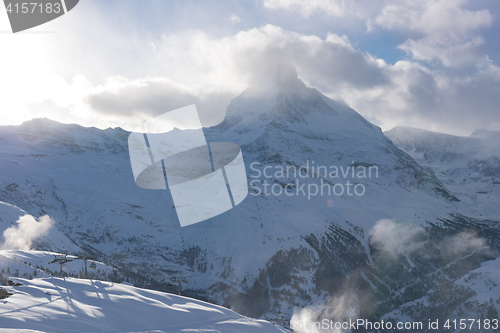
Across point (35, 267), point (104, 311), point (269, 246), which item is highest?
point (104, 311)

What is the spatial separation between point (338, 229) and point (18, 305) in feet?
451

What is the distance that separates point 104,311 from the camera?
34469mm

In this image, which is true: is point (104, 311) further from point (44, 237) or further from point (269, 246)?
point (269, 246)

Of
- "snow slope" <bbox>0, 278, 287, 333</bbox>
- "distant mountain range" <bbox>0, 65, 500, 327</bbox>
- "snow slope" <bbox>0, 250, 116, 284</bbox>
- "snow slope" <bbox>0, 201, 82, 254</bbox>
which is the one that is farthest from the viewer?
"distant mountain range" <bbox>0, 65, 500, 327</bbox>

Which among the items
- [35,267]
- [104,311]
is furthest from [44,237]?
[104,311]

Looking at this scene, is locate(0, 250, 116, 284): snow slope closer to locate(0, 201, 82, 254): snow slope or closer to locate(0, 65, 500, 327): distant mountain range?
locate(0, 65, 500, 327): distant mountain range

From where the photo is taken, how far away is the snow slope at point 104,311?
97.3 feet

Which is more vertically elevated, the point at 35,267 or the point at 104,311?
the point at 104,311

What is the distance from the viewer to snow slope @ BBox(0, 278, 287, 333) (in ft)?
97.3

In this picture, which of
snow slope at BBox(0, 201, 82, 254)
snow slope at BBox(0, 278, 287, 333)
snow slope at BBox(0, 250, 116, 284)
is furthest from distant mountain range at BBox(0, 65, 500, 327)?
snow slope at BBox(0, 278, 287, 333)

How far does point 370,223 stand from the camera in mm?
165375

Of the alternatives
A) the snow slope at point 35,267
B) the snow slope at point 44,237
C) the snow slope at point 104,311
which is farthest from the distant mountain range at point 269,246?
the snow slope at point 104,311

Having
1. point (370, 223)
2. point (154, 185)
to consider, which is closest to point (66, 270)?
point (154, 185)

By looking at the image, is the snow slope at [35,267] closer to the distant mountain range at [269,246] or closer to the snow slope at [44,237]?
the distant mountain range at [269,246]
